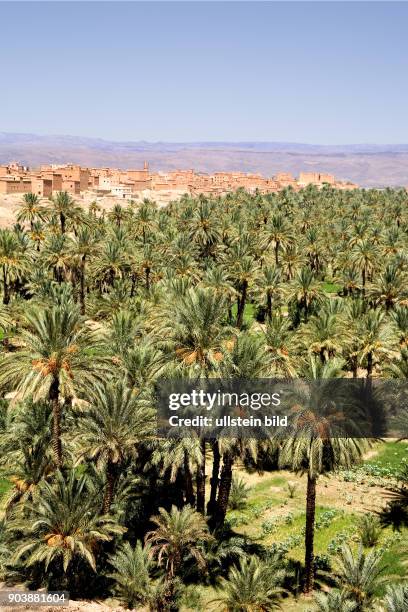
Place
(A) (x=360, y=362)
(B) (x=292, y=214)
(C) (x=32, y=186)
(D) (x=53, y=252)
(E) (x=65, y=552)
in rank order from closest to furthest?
(E) (x=65, y=552), (A) (x=360, y=362), (D) (x=53, y=252), (B) (x=292, y=214), (C) (x=32, y=186)

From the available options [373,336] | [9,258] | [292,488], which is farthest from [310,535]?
[9,258]

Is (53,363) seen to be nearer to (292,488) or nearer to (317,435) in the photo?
(317,435)

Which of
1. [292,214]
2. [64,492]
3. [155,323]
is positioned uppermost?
[292,214]

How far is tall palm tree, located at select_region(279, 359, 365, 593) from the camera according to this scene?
23.0 m

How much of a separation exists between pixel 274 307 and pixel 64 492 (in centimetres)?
4905

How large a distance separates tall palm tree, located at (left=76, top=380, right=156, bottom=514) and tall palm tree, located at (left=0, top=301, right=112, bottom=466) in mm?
1075

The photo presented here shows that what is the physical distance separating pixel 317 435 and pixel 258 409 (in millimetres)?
3199

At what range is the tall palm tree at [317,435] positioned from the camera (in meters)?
23.0

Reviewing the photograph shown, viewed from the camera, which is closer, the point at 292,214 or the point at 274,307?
the point at 274,307

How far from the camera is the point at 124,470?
29.5m

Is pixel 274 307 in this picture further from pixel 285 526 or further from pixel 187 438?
pixel 187 438

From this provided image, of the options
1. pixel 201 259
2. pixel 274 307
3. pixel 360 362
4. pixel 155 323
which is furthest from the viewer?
pixel 201 259

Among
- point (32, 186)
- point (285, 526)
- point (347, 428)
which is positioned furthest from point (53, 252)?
point (32, 186)

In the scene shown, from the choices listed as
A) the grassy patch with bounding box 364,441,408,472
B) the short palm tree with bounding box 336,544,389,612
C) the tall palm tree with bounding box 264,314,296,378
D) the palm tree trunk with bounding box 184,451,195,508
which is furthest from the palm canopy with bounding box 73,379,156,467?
the grassy patch with bounding box 364,441,408,472
